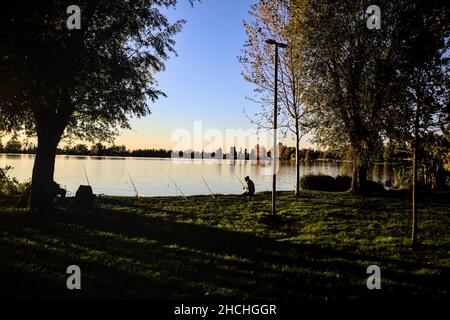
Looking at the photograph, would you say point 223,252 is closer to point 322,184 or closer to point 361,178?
point 361,178

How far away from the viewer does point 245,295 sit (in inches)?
315

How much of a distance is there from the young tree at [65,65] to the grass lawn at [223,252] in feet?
14.8

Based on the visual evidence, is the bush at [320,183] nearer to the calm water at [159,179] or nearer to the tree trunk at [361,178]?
the calm water at [159,179]

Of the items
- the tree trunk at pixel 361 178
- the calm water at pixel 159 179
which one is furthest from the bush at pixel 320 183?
the tree trunk at pixel 361 178

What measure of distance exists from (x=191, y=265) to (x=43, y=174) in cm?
1135

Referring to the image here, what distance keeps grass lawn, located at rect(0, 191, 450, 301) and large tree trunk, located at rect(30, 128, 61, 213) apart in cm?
97

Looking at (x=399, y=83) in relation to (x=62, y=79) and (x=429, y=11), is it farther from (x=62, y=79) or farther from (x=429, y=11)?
(x=62, y=79)

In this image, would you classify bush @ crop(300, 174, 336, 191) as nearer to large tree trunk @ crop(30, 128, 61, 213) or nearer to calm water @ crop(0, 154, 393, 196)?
calm water @ crop(0, 154, 393, 196)

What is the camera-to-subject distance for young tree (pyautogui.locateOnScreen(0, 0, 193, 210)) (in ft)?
42.4

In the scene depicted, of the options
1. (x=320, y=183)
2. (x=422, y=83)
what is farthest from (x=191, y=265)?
(x=320, y=183)

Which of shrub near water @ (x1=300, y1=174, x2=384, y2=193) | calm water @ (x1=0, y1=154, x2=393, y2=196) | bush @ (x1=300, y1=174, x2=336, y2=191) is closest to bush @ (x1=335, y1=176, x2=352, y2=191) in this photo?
shrub near water @ (x1=300, y1=174, x2=384, y2=193)

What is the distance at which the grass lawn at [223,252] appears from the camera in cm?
838

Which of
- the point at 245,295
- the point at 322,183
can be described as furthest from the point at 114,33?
the point at 322,183

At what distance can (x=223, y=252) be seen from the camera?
11.9 metres
